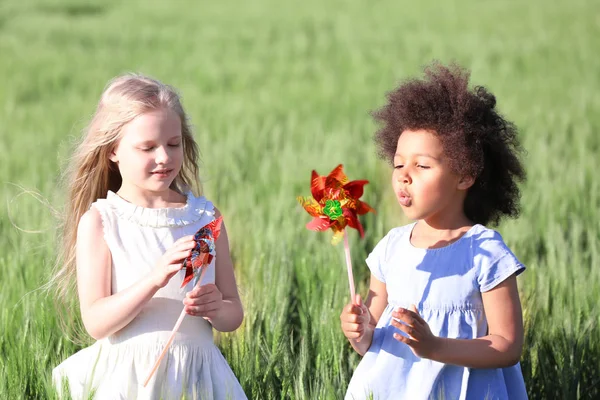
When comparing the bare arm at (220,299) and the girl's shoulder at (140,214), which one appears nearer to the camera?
the bare arm at (220,299)

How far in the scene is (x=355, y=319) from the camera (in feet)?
8.00

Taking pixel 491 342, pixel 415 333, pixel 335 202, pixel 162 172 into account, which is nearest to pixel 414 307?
pixel 415 333

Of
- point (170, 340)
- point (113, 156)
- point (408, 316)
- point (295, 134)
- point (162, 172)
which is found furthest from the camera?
point (295, 134)

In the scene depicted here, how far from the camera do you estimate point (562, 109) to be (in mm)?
8117

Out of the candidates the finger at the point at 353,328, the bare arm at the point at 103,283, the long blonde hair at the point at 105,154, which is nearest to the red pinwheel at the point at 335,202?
the finger at the point at 353,328

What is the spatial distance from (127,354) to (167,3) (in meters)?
13.3

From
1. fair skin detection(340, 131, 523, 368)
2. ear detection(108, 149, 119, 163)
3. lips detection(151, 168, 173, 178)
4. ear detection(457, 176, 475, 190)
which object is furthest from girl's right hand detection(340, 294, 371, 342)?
ear detection(108, 149, 119, 163)

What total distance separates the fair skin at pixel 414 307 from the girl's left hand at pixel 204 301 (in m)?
0.30

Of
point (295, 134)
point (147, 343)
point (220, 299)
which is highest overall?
point (295, 134)

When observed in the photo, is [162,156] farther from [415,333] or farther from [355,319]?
[415,333]

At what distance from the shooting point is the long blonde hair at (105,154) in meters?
2.58

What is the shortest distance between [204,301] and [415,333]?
0.48 metres

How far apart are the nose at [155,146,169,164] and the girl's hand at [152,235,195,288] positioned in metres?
0.22

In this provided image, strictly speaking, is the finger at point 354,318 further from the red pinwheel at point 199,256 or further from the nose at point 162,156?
the nose at point 162,156
